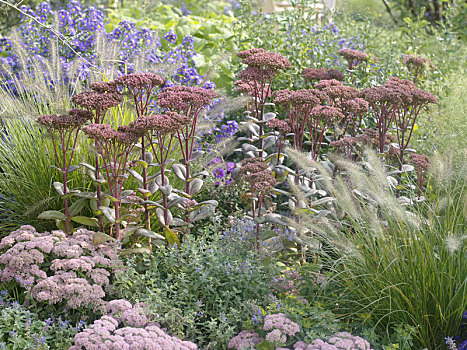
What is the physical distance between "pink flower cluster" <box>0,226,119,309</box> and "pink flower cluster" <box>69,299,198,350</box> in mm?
293

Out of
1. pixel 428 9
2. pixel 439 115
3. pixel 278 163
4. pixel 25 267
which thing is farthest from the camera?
pixel 428 9

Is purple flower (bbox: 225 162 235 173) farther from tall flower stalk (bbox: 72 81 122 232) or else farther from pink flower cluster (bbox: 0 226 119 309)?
pink flower cluster (bbox: 0 226 119 309)

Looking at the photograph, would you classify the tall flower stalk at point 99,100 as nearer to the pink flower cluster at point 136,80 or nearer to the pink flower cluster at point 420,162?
the pink flower cluster at point 136,80

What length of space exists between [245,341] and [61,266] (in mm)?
1212

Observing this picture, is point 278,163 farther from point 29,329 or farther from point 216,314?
point 29,329

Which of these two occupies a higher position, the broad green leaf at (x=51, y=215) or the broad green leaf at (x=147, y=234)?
the broad green leaf at (x=51, y=215)

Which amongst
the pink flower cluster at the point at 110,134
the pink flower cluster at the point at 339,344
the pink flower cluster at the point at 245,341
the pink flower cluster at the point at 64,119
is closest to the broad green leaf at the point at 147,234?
the pink flower cluster at the point at 110,134

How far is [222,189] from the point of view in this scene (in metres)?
4.80

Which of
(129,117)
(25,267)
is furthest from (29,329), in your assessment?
(129,117)

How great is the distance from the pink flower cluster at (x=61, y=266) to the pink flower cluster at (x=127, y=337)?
0.96 feet

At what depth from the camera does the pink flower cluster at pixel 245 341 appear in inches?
114

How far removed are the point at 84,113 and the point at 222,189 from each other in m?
1.64

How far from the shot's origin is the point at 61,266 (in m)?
3.25

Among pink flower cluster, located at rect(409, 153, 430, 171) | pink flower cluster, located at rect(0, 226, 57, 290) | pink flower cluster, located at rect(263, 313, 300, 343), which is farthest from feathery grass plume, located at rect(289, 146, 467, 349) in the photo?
pink flower cluster, located at rect(0, 226, 57, 290)
